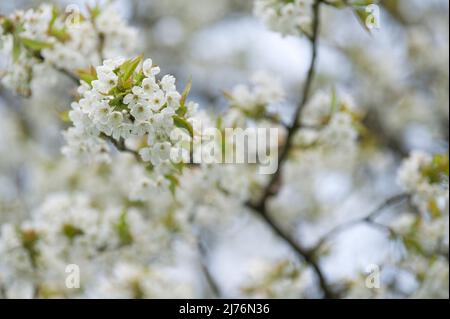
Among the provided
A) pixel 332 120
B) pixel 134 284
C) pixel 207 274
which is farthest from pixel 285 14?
pixel 207 274

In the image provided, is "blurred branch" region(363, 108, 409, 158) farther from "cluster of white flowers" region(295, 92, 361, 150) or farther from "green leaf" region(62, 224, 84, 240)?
"green leaf" region(62, 224, 84, 240)

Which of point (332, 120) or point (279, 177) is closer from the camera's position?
point (332, 120)

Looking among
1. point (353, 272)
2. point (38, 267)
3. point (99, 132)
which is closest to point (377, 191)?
point (353, 272)

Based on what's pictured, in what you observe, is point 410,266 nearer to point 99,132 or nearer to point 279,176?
point 279,176

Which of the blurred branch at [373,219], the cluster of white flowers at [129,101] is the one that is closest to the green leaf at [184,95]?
the cluster of white flowers at [129,101]

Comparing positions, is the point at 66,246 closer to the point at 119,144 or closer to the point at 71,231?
the point at 71,231

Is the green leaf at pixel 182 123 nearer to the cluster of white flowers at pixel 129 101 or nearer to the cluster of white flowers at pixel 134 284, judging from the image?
the cluster of white flowers at pixel 129 101
